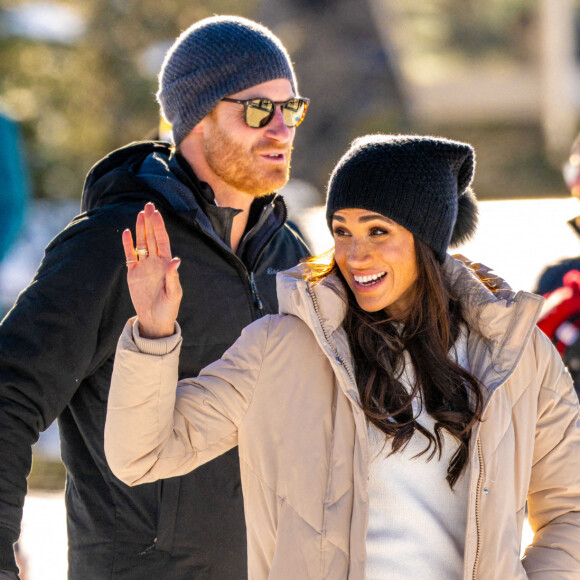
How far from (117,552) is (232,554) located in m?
0.34

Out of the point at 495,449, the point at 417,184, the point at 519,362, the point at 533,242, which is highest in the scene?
the point at 417,184

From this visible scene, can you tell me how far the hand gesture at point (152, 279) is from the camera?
6.92ft

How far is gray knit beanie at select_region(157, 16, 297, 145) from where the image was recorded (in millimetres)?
3316

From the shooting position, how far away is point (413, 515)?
7.34ft

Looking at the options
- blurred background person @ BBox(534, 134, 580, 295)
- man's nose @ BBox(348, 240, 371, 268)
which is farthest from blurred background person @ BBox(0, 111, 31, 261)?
man's nose @ BBox(348, 240, 371, 268)

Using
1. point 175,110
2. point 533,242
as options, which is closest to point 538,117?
point 533,242

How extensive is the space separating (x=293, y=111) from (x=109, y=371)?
112 cm

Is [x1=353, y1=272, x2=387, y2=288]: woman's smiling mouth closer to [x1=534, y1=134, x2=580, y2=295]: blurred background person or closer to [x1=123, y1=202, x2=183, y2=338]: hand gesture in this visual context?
[x1=123, y1=202, x2=183, y2=338]: hand gesture

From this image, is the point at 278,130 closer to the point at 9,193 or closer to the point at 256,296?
the point at 256,296

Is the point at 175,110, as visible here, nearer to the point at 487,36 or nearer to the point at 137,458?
the point at 137,458

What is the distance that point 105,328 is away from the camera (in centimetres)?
280

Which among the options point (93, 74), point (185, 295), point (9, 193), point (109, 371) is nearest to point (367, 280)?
point (185, 295)

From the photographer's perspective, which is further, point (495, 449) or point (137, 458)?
point (495, 449)

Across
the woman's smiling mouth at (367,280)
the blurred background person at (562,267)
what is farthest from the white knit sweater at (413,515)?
the blurred background person at (562,267)
